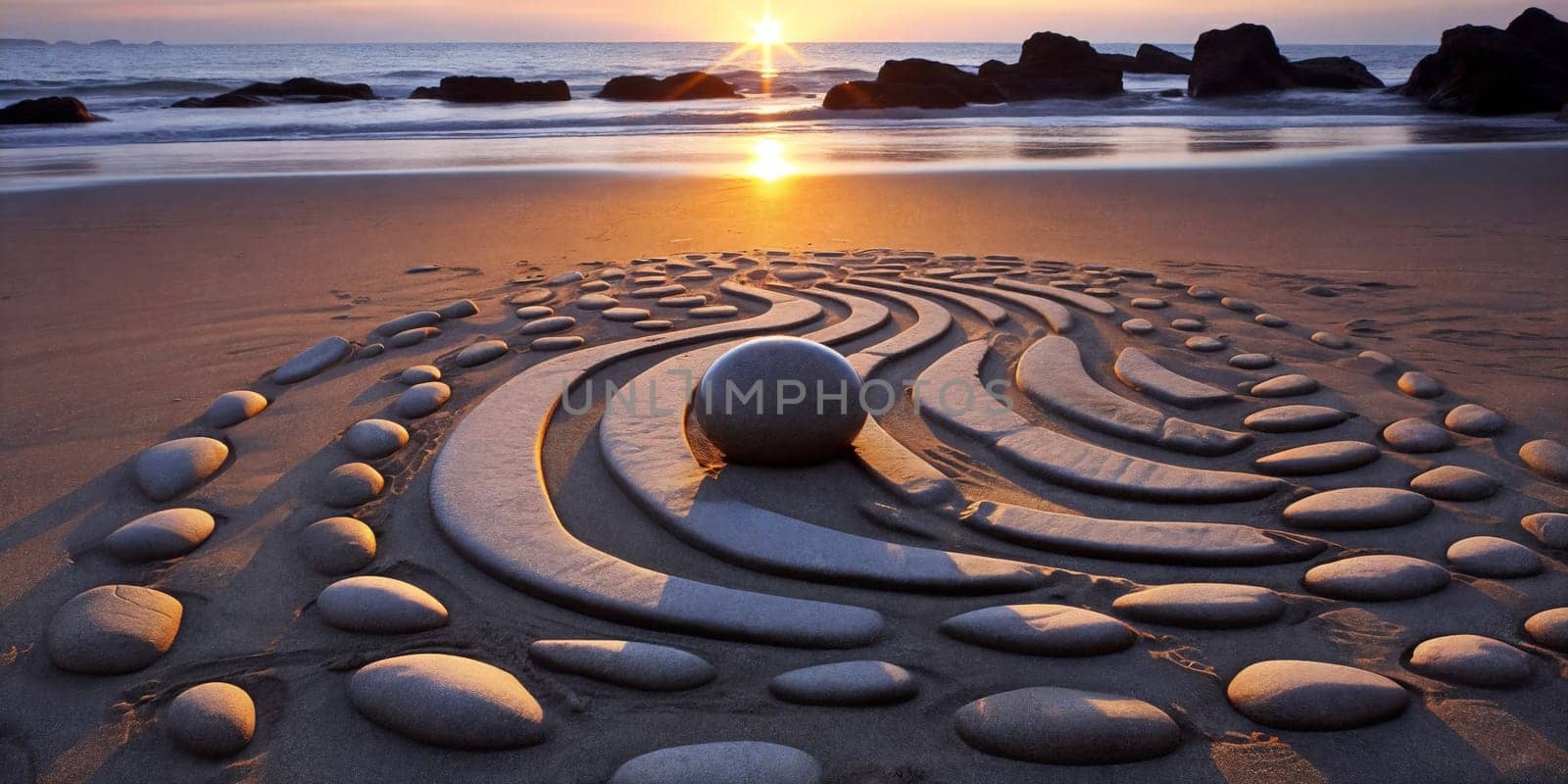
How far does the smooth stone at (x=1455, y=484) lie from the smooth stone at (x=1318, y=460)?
242 millimetres

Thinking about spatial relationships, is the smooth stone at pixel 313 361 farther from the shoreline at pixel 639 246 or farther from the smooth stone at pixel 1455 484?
the smooth stone at pixel 1455 484

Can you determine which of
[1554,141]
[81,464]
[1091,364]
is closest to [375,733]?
[81,464]

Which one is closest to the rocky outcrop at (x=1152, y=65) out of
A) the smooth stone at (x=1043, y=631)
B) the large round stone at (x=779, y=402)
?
the large round stone at (x=779, y=402)

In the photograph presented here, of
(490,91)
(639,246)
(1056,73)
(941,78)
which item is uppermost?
(1056,73)

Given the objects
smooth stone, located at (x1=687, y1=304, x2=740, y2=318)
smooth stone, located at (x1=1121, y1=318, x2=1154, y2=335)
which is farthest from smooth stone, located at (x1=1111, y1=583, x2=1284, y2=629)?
smooth stone, located at (x1=687, y1=304, x2=740, y2=318)

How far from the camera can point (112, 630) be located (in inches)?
111

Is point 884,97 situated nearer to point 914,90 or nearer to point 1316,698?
point 914,90

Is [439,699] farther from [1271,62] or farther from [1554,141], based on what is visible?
[1271,62]

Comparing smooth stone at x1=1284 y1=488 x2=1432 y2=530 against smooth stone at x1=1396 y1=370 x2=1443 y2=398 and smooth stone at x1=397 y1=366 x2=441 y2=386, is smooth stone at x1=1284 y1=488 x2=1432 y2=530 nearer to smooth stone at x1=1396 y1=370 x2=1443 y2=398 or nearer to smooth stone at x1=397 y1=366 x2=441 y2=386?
smooth stone at x1=1396 y1=370 x2=1443 y2=398

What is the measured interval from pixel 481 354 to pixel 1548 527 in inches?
187

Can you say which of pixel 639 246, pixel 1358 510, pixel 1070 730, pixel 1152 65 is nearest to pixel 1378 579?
pixel 1358 510

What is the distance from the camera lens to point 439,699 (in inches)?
97.7

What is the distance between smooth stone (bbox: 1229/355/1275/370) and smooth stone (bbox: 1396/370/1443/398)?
612 millimetres

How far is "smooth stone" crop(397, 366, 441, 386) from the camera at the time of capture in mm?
5082
